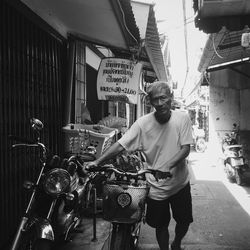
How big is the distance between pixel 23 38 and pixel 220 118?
9.91m

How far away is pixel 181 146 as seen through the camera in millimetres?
3682

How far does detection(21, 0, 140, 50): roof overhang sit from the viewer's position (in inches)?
205

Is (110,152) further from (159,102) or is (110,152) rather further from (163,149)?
(159,102)

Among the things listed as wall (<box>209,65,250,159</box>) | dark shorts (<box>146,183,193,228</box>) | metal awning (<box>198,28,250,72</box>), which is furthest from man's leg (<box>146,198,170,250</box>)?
wall (<box>209,65,250,159</box>)

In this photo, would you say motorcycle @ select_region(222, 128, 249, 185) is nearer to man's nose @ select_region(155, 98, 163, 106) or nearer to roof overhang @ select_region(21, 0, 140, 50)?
roof overhang @ select_region(21, 0, 140, 50)

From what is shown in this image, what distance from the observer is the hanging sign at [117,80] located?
699 cm

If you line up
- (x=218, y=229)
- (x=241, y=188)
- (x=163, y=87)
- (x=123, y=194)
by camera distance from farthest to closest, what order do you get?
(x=241, y=188) → (x=218, y=229) → (x=163, y=87) → (x=123, y=194)

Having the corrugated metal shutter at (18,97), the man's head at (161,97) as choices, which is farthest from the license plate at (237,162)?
the man's head at (161,97)

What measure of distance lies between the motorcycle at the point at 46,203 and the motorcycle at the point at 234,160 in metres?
6.75

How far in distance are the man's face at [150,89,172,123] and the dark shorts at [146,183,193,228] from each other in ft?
3.02

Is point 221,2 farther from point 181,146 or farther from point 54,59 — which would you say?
point 54,59

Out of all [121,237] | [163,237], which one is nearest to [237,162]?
[163,237]

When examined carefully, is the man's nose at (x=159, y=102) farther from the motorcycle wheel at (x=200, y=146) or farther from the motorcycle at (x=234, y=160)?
the motorcycle wheel at (x=200, y=146)

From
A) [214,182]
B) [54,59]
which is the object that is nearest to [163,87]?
[54,59]
